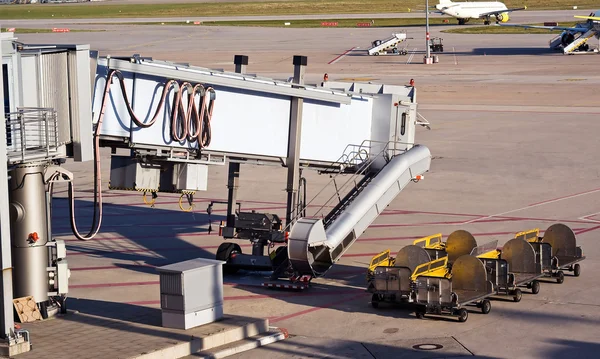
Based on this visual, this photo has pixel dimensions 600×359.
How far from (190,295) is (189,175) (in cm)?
470

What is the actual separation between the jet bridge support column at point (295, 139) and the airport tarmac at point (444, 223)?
243 cm

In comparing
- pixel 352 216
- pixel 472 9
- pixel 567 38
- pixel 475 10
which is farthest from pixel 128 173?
pixel 475 10

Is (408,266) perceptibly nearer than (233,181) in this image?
Yes

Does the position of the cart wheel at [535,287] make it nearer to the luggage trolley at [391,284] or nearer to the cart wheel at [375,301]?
the luggage trolley at [391,284]

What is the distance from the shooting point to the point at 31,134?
2095cm

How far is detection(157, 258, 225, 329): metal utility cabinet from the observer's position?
2153 centimetres

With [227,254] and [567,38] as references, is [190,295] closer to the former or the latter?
[227,254]

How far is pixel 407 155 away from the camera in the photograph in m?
29.3

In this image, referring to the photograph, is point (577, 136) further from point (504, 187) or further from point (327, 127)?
point (327, 127)

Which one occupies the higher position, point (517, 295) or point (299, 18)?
point (299, 18)

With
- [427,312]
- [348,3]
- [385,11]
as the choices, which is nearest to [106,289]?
[427,312]

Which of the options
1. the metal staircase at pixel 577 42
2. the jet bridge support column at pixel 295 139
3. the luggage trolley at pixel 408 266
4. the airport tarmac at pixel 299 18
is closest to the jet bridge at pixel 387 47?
the metal staircase at pixel 577 42

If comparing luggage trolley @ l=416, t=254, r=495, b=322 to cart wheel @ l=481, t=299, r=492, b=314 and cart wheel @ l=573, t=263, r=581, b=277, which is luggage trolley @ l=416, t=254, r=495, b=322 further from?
cart wheel @ l=573, t=263, r=581, b=277

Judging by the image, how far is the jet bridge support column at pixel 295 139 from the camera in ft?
89.8
